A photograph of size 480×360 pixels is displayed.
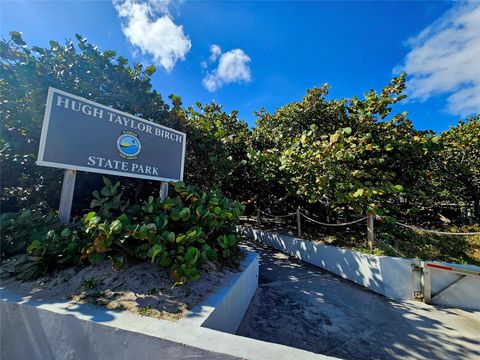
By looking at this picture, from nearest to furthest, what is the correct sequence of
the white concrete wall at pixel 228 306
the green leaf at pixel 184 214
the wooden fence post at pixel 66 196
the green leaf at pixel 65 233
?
the white concrete wall at pixel 228 306 < the green leaf at pixel 65 233 < the green leaf at pixel 184 214 < the wooden fence post at pixel 66 196

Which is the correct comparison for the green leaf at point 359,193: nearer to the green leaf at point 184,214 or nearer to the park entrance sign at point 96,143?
the green leaf at point 184,214

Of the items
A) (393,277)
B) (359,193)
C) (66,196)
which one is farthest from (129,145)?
(393,277)

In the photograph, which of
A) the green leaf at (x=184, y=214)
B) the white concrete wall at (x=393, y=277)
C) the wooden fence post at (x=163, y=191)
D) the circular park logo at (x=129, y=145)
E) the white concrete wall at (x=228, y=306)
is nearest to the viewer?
the white concrete wall at (x=228, y=306)

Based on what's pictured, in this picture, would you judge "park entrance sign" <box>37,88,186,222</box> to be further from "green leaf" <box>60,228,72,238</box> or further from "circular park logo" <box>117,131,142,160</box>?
"green leaf" <box>60,228,72,238</box>

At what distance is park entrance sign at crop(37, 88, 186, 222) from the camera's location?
9.53ft

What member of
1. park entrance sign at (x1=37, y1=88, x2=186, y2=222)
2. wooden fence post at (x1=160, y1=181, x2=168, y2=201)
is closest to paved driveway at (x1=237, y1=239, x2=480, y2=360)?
wooden fence post at (x1=160, y1=181, x2=168, y2=201)

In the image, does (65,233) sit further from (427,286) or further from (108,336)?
(427,286)

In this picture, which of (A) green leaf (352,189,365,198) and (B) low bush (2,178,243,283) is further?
(A) green leaf (352,189,365,198)

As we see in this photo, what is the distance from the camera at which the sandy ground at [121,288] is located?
2.22 m

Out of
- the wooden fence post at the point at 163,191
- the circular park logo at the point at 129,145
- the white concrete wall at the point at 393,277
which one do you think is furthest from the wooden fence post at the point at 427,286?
A: the circular park logo at the point at 129,145

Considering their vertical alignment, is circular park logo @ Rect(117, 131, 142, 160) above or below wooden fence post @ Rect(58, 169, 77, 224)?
above

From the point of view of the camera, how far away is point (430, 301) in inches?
176

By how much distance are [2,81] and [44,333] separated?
4022 mm

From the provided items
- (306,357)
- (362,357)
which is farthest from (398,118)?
(306,357)
